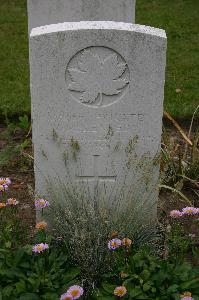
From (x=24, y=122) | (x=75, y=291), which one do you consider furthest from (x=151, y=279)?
(x=24, y=122)

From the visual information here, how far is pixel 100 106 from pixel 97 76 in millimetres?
178

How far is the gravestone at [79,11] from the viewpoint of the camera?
4.14 m

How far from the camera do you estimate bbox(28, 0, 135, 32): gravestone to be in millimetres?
4141

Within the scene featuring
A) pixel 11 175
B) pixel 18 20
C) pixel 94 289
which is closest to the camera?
pixel 94 289

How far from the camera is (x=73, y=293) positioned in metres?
2.98

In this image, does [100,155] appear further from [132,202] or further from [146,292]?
[146,292]

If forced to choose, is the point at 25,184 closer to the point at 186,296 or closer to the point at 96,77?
the point at 96,77

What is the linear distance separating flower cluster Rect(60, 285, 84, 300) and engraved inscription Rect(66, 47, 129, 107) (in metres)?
1.05

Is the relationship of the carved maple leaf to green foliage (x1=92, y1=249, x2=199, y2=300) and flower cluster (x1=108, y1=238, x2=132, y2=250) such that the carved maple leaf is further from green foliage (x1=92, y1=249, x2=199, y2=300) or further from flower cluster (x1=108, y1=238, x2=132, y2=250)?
green foliage (x1=92, y1=249, x2=199, y2=300)

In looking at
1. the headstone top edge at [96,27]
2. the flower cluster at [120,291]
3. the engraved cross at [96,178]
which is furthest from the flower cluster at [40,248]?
the headstone top edge at [96,27]

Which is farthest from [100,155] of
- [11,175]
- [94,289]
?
[11,175]

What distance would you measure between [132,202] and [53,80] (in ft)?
2.81

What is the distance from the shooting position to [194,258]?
3.64m

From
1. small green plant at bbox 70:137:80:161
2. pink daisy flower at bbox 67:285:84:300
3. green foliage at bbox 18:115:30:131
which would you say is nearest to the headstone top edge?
small green plant at bbox 70:137:80:161
